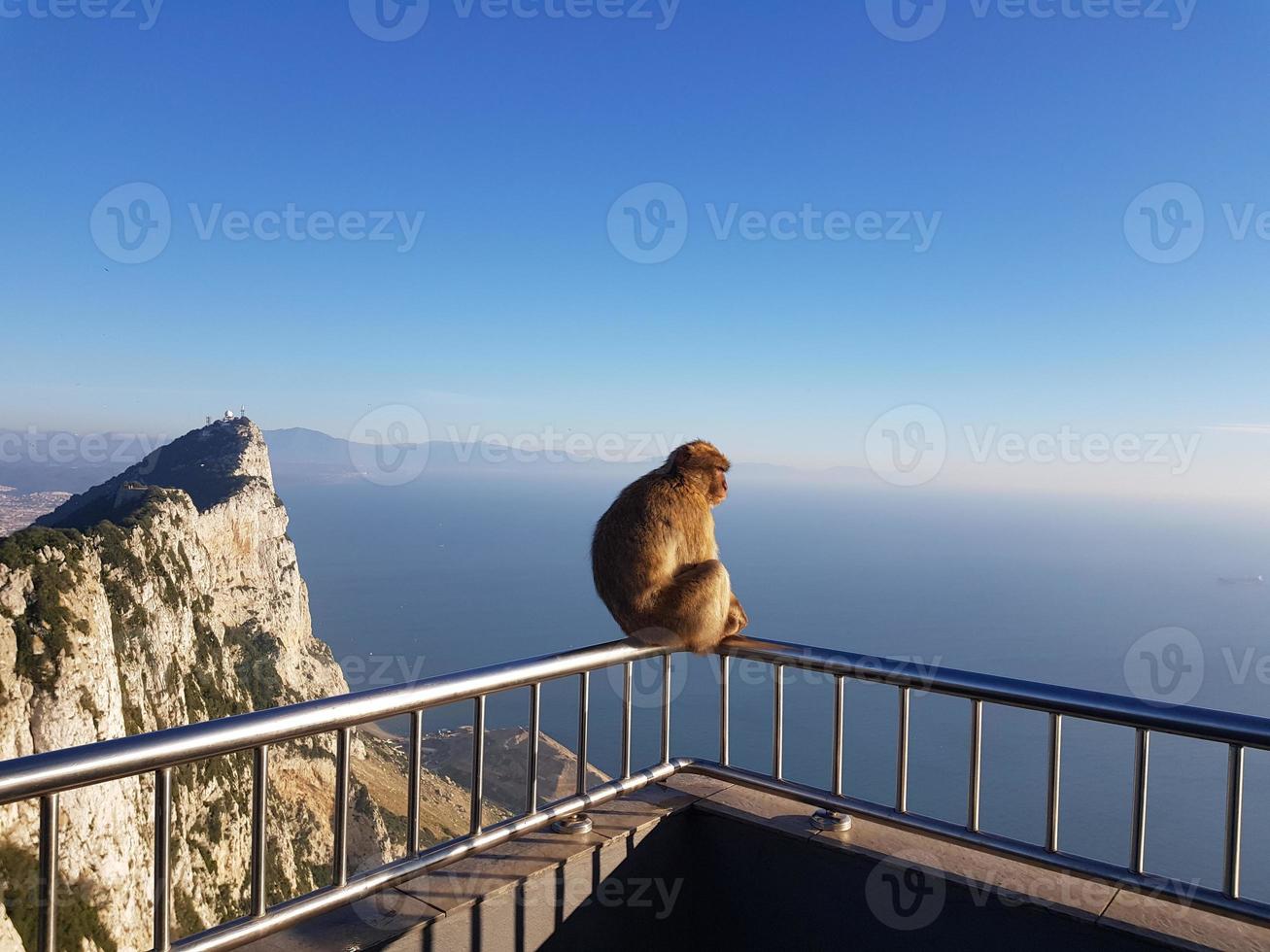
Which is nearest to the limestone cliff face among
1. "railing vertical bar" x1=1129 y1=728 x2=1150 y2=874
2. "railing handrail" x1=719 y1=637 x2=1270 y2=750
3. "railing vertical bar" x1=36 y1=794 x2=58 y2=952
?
"railing vertical bar" x1=36 y1=794 x2=58 y2=952

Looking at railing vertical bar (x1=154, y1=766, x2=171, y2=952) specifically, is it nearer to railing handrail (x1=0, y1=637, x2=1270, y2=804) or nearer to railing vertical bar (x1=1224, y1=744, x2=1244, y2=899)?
railing handrail (x1=0, y1=637, x2=1270, y2=804)

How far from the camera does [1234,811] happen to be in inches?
90.7

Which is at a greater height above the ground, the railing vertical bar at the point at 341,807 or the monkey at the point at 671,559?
the monkey at the point at 671,559

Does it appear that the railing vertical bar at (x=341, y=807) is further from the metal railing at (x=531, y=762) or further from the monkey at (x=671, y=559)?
the monkey at (x=671, y=559)

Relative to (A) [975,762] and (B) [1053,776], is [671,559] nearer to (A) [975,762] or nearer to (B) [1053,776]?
(A) [975,762]

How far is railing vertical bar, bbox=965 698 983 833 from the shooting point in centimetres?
268

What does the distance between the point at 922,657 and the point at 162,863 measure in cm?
6689

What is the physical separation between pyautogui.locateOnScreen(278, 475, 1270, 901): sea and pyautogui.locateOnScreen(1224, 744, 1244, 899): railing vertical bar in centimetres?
83

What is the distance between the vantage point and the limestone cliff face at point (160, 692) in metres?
21.7

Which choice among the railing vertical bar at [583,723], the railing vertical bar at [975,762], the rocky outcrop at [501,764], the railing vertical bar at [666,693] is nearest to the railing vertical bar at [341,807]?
the railing vertical bar at [583,723]

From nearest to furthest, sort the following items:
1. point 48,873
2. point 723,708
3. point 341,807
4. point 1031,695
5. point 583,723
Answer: point 48,873
point 341,807
point 1031,695
point 583,723
point 723,708

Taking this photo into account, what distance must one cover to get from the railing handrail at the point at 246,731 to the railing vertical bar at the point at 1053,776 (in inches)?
58.7

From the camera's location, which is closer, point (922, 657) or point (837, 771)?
point (837, 771)

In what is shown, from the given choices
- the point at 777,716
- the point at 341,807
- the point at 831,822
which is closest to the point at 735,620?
the point at 777,716
